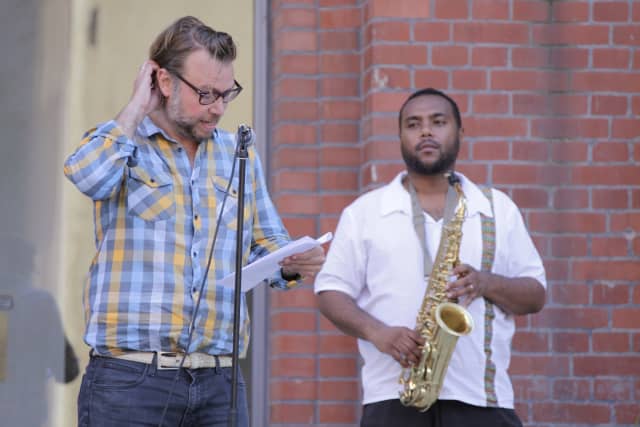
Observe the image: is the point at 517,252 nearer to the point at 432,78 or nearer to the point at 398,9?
the point at 432,78

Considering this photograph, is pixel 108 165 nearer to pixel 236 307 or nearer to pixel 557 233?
pixel 236 307

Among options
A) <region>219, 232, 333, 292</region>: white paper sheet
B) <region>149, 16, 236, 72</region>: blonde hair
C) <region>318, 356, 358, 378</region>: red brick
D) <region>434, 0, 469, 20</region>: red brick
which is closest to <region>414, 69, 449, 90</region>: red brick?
<region>434, 0, 469, 20</region>: red brick

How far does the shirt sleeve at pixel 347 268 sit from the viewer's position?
4.93 m

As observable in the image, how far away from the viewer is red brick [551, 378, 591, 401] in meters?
5.60

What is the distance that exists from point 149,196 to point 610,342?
2850mm

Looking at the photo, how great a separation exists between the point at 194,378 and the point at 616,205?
9.24ft

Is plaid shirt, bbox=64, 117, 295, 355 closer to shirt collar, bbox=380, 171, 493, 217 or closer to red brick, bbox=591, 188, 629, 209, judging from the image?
shirt collar, bbox=380, 171, 493, 217

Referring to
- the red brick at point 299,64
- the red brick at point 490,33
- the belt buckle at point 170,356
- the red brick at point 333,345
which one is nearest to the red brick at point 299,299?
the red brick at point 333,345

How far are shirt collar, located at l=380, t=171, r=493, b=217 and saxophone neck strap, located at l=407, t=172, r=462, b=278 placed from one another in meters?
0.03

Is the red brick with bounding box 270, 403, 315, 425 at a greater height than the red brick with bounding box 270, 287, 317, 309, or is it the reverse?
the red brick with bounding box 270, 287, 317, 309

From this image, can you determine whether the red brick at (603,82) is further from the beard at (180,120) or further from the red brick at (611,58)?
the beard at (180,120)

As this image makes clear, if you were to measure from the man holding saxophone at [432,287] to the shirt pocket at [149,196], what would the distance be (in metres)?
1.37

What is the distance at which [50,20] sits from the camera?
5.90 meters

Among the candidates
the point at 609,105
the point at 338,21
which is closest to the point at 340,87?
the point at 338,21
